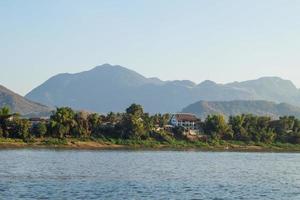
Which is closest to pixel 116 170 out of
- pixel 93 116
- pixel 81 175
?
pixel 81 175

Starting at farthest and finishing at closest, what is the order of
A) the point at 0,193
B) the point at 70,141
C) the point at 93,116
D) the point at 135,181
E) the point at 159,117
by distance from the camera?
the point at 159,117 → the point at 93,116 → the point at 70,141 → the point at 135,181 → the point at 0,193

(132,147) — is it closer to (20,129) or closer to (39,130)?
(39,130)

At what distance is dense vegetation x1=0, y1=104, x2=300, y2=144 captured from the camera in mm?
140950

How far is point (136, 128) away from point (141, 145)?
17.1 ft

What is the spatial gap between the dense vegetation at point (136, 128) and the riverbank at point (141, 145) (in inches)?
94.0

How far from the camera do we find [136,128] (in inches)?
6211

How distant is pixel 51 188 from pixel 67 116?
96.5 meters

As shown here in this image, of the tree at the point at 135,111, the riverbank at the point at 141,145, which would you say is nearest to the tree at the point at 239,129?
the riverbank at the point at 141,145

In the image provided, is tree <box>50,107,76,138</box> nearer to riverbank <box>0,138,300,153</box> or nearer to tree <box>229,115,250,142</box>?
riverbank <box>0,138,300,153</box>

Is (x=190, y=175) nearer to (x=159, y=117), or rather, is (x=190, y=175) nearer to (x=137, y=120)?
(x=137, y=120)

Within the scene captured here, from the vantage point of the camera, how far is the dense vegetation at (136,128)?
14095 cm

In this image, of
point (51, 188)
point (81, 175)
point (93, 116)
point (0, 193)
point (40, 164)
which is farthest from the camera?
point (93, 116)

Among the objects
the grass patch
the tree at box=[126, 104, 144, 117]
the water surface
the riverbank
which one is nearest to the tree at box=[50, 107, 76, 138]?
the grass patch

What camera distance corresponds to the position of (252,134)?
183 m
